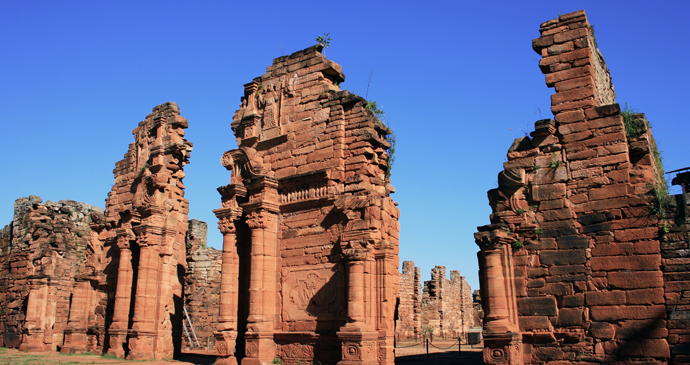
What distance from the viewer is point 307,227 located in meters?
13.4

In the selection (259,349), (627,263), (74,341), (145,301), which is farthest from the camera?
(74,341)

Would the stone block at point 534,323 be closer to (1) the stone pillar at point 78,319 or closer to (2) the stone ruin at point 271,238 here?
(2) the stone ruin at point 271,238

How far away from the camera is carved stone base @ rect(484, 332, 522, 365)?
33.3ft

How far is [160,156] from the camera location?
704 inches

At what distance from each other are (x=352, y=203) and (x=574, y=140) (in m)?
4.67

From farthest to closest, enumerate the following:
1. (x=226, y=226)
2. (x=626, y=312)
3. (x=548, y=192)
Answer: (x=226, y=226) → (x=548, y=192) → (x=626, y=312)

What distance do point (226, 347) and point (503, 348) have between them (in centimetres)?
643

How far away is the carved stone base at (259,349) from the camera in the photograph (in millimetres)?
12656

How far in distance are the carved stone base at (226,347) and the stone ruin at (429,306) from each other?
1780 cm

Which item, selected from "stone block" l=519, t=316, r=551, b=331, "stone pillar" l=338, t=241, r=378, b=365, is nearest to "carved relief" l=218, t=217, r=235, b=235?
"stone pillar" l=338, t=241, r=378, b=365

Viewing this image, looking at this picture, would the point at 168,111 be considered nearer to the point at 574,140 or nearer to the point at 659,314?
the point at 574,140

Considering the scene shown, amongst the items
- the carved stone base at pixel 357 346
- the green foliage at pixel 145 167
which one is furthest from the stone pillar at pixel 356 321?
the green foliage at pixel 145 167

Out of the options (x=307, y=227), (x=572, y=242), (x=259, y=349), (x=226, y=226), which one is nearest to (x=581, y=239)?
(x=572, y=242)

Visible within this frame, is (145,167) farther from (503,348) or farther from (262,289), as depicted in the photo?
(503,348)
